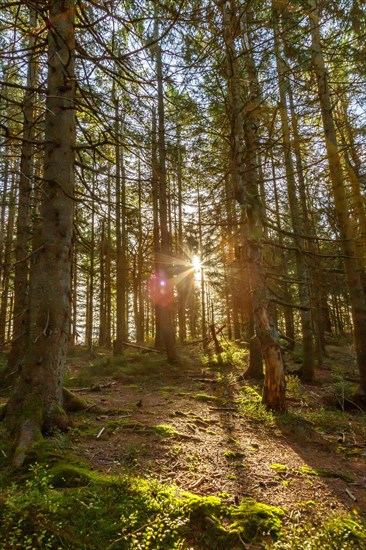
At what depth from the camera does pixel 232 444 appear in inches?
196

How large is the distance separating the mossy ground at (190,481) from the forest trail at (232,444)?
2 centimetres

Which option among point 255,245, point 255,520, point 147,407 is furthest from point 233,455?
point 255,245

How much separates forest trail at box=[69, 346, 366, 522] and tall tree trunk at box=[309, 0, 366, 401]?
5.66ft

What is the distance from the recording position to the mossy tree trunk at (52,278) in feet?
13.3

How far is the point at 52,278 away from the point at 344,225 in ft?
23.3

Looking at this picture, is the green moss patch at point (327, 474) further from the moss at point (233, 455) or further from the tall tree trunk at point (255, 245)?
the tall tree trunk at point (255, 245)

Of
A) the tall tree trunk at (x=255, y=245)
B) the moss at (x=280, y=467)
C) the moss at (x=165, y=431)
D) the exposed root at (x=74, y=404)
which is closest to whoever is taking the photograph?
the moss at (x=280, y=467)

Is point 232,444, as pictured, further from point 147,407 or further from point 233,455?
point 147,407

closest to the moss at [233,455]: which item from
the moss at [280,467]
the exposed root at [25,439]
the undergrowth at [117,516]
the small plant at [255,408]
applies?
the moss at [280,467]

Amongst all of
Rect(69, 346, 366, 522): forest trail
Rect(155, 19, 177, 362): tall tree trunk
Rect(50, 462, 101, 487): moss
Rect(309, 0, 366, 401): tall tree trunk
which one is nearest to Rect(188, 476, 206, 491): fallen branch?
Rect(69, 346, 366, 522): forest trail

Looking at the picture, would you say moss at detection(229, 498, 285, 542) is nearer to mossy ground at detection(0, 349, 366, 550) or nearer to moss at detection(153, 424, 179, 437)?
mossy ground at detection(0, 349, 366, 550)

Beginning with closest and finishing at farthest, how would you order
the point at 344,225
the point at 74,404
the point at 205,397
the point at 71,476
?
the point at 71,476, the point at 74,404, the point at 205,397, the point at 344,225

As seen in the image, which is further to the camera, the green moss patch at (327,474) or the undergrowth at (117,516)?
the green moss patch at (327,474)

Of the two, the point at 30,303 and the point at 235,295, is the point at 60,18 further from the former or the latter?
the point at 235,295
